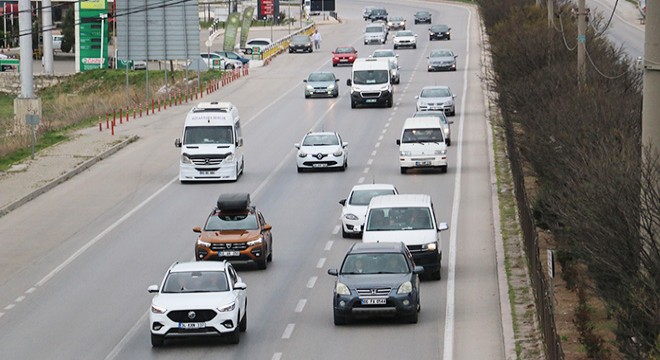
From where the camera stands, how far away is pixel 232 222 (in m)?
33.2

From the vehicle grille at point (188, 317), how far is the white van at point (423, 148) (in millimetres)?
24127

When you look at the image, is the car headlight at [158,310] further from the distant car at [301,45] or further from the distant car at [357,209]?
the distant car at [301,45]

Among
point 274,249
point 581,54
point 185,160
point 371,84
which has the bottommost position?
point 274,249

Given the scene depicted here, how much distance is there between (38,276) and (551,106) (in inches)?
513

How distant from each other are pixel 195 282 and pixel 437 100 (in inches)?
1556

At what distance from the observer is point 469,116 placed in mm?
65062

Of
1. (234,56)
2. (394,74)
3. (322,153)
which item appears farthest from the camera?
(234,56)

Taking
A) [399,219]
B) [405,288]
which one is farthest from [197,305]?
[399,219]

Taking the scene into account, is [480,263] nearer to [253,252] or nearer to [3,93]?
[253,252]

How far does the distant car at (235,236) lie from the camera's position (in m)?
32.4

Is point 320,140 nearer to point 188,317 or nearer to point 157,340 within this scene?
point 157,340

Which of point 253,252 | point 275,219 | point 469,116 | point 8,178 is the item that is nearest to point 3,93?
point 469,116

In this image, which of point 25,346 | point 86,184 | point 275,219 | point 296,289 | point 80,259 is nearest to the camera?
point 25,346

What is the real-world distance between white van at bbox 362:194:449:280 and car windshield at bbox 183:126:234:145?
52.0 ft
